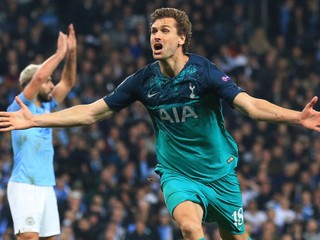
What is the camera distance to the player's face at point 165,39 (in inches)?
339

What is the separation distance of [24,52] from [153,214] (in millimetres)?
5162

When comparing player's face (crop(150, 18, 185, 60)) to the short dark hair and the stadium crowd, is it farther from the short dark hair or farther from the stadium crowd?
the stadium crowd

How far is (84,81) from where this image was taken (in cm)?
1956

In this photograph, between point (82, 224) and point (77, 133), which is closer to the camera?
point (82, 224)

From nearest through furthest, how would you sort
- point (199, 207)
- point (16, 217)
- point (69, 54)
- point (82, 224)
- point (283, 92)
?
point (199, 207)
point (16, 217)
point (69, 54)
point (82, 224)
point (283, 92)

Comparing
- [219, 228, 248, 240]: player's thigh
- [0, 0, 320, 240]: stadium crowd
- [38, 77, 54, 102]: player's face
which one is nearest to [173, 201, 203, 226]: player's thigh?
[219, 228, 248, 240]: player's thigh

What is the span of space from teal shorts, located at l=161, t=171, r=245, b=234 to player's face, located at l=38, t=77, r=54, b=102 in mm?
2144

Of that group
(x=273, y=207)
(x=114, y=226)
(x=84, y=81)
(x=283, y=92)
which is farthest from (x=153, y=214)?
(x=283, y=92)

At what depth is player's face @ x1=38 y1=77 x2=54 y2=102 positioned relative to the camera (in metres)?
10.4

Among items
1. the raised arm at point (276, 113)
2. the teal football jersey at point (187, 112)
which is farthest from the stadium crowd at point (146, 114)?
the raised arm at point (276, 113)

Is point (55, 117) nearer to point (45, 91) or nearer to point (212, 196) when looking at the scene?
point (212, 196)

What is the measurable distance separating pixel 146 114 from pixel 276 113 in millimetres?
11235

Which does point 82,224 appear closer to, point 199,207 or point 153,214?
point 153,214

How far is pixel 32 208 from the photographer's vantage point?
10.2m
